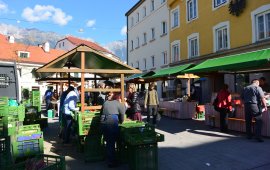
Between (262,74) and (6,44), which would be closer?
(262,74)

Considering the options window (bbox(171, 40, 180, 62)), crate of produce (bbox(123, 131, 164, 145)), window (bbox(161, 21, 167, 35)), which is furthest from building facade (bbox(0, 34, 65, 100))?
crate of produce (bbox(123, 131, 164, 145))

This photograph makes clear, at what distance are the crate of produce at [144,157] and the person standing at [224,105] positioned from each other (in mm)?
5301

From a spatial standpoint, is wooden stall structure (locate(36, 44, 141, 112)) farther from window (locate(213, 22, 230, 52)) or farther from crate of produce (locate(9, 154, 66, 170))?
window (locate(213, 22, 230, 52))

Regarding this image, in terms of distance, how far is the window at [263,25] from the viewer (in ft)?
47.0

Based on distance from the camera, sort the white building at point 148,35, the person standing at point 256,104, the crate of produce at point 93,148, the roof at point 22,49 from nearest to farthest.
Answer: the crate of produce at point 93,148
the person standing at point 256,104
the white building at point 148,35
the roof at point 22,49

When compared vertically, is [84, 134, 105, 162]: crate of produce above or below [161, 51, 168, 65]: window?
below

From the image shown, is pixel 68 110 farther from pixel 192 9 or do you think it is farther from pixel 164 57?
pixel 164 57

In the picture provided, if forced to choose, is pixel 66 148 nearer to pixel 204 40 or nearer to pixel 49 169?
pixel 49 169

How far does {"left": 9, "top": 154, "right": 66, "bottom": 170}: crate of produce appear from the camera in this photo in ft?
12.1

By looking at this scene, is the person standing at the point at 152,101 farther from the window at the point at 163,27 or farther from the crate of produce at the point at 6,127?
the window at the point at 163,27

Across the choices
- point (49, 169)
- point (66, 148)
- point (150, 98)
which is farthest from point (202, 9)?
point (49, 169)

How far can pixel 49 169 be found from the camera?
3566 millimetres

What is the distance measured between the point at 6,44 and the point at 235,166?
45.7 meters

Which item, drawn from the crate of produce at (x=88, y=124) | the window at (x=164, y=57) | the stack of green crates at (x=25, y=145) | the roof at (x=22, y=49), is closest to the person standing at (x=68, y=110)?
the crate of produce at (x=88, y=124)
